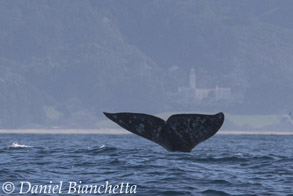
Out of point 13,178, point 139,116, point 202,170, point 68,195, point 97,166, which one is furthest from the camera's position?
point 97,166

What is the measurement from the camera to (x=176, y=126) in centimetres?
1975

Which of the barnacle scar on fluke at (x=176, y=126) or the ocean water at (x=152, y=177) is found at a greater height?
the barnacle scar on fluke at (x=176, y=126)

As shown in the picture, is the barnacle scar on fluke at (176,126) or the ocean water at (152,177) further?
the barnacle scar on fluke at (176,126)

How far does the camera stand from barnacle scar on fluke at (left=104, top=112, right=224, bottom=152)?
1927cm

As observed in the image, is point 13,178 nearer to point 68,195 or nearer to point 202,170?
point 68,195

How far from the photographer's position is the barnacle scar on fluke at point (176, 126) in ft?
63.2

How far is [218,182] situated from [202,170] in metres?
3.33

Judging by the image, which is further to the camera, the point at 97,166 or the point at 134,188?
the point at 97,166

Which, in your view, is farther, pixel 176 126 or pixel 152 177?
→ pixel 152 177

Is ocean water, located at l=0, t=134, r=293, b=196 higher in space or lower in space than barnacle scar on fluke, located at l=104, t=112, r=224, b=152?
lower

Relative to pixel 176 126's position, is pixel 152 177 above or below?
below

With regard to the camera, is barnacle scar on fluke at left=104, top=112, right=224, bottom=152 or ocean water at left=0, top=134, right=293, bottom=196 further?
barnacle scar on fluke at left=104, top=112, right=224, bottom=152

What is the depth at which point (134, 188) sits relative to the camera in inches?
739

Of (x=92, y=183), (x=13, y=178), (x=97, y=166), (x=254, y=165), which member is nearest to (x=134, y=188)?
(x=92, y=183)
